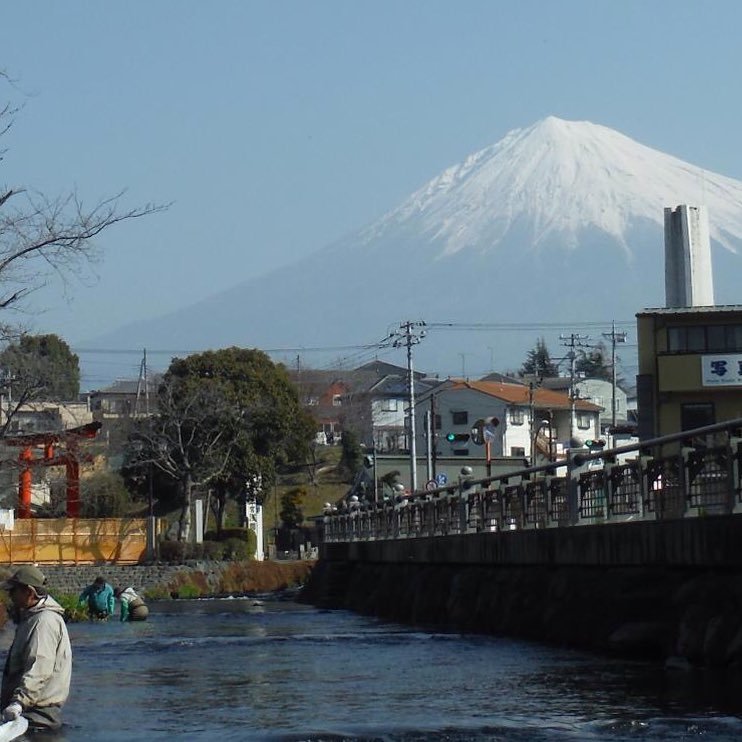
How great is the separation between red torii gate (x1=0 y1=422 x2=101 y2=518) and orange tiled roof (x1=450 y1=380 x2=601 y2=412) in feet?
125

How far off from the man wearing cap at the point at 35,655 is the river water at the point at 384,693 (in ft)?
2.27

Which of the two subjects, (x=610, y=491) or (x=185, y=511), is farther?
(x=185, y=511)

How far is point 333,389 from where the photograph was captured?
384ft

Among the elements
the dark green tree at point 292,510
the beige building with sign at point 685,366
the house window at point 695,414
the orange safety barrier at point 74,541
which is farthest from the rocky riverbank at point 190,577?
the dark green tree at point 292,510

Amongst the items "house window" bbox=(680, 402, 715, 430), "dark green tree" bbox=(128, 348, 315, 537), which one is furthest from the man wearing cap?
"dark green tree" bbox=(128, 348, 315, 537)

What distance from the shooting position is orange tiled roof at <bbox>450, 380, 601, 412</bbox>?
9081cm

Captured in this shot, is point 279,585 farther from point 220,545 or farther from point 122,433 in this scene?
point 122,433

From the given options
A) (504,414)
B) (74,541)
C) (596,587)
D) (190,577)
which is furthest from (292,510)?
(596,587)

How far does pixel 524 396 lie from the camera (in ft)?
308

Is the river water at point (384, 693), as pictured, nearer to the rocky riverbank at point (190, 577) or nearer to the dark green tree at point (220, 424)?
the rocky riverbank at point (190, 577)

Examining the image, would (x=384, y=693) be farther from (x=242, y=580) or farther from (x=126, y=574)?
(x=242, y=580)

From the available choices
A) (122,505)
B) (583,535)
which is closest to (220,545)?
(122,505)

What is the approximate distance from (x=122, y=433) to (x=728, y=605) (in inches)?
2435

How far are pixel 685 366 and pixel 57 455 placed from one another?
75.8 ft
